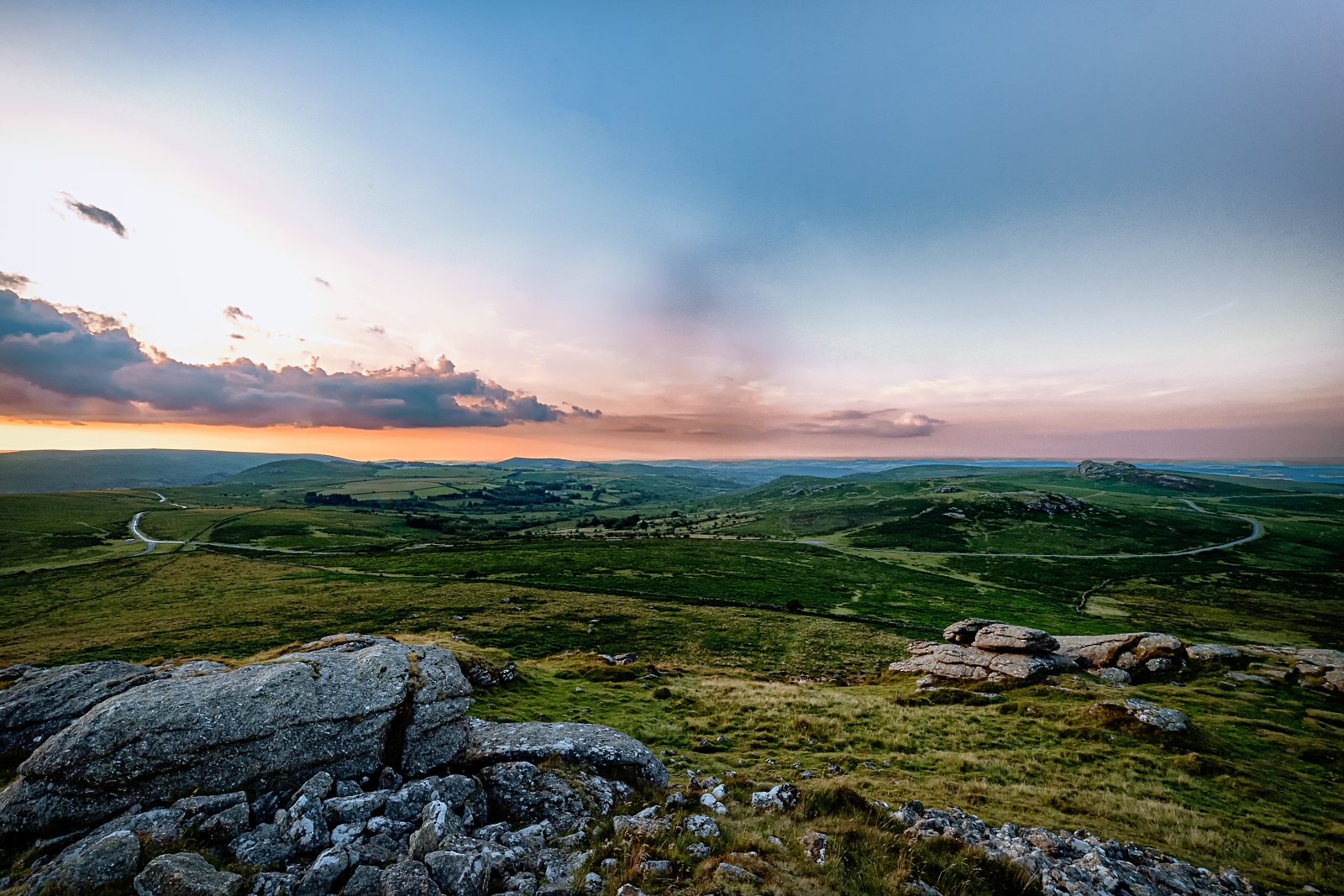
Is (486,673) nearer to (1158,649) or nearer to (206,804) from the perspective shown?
(206,804)

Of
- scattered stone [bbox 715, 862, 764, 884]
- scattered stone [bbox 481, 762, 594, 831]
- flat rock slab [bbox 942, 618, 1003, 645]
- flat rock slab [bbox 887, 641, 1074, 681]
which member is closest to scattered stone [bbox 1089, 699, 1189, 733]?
flat rock slab [bbox 887, 641, 1074, 681]

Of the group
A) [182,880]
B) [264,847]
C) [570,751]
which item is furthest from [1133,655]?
[182,880]

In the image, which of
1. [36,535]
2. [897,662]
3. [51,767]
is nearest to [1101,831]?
[897,662]

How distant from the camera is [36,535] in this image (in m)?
123

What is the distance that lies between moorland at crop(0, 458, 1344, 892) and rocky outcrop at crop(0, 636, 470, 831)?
4.90 m

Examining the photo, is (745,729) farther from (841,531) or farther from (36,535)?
(36,535)

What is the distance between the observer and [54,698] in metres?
14.5

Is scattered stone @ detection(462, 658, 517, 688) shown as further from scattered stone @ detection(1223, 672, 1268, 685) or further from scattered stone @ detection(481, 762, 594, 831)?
scattered stone @ detection(1223, 672, 1268, 685)

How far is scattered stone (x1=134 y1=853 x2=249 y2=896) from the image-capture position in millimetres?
8078

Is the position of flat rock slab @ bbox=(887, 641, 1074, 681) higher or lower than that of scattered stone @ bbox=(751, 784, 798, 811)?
lower

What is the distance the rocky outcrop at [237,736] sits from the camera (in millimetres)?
10648

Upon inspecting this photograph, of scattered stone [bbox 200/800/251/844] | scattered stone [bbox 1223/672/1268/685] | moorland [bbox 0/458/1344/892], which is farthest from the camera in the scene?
scattered stone [bbox 1223/672/1268/685]

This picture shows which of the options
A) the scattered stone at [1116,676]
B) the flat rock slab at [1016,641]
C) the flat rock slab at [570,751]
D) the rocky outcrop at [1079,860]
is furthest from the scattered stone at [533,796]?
the scattered stone at [1116,676]

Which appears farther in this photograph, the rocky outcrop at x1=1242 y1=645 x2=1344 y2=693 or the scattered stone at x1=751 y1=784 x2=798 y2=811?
Result: the rocky outcrop at x1=1242 y1=645 x2=1344 y2=693
